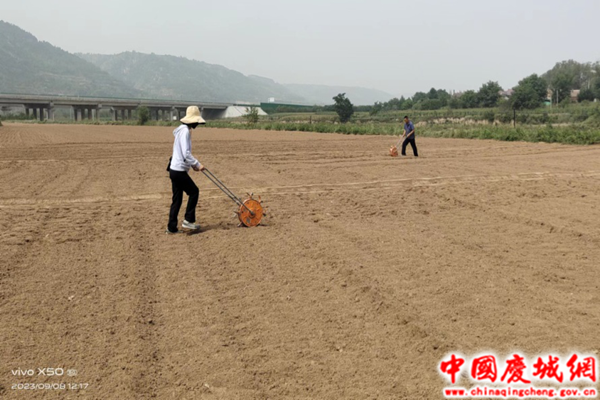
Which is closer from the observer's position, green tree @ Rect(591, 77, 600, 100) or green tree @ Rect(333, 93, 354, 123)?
green tree @ Rect(333, 93, 354, 123)

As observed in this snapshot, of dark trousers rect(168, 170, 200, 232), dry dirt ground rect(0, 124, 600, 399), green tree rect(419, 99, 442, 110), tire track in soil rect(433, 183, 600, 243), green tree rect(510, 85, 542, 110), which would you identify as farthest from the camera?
green tree rect(419, 99, 442, 110)

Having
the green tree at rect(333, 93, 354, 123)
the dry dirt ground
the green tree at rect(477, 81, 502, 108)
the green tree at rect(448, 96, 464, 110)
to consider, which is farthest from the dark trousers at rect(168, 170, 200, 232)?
the green tree at rect(448, 96, 464, 110)

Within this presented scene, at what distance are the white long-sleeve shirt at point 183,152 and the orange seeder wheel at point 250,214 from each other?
3.39ft

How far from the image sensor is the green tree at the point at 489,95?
3162 inches

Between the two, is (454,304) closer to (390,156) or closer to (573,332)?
(573,332)

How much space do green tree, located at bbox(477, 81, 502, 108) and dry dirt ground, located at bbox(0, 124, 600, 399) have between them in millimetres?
72575

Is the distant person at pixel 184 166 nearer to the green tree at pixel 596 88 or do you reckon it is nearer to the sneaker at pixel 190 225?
the sneaker at pixel 190 225

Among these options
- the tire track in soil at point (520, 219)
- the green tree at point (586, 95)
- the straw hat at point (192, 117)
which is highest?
the green tree at point (586, 95)

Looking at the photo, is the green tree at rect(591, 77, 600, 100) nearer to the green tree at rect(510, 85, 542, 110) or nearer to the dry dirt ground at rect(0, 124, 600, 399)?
the green tree at rect(510, 85, 542, 110)

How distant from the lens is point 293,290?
5902mm

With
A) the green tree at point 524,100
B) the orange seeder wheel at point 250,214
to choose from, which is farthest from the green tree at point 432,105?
the orange seeder wheel at point 250,214

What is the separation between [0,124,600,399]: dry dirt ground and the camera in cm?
425

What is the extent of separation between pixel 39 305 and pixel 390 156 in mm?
16678

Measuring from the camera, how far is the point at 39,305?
5.53 meters
